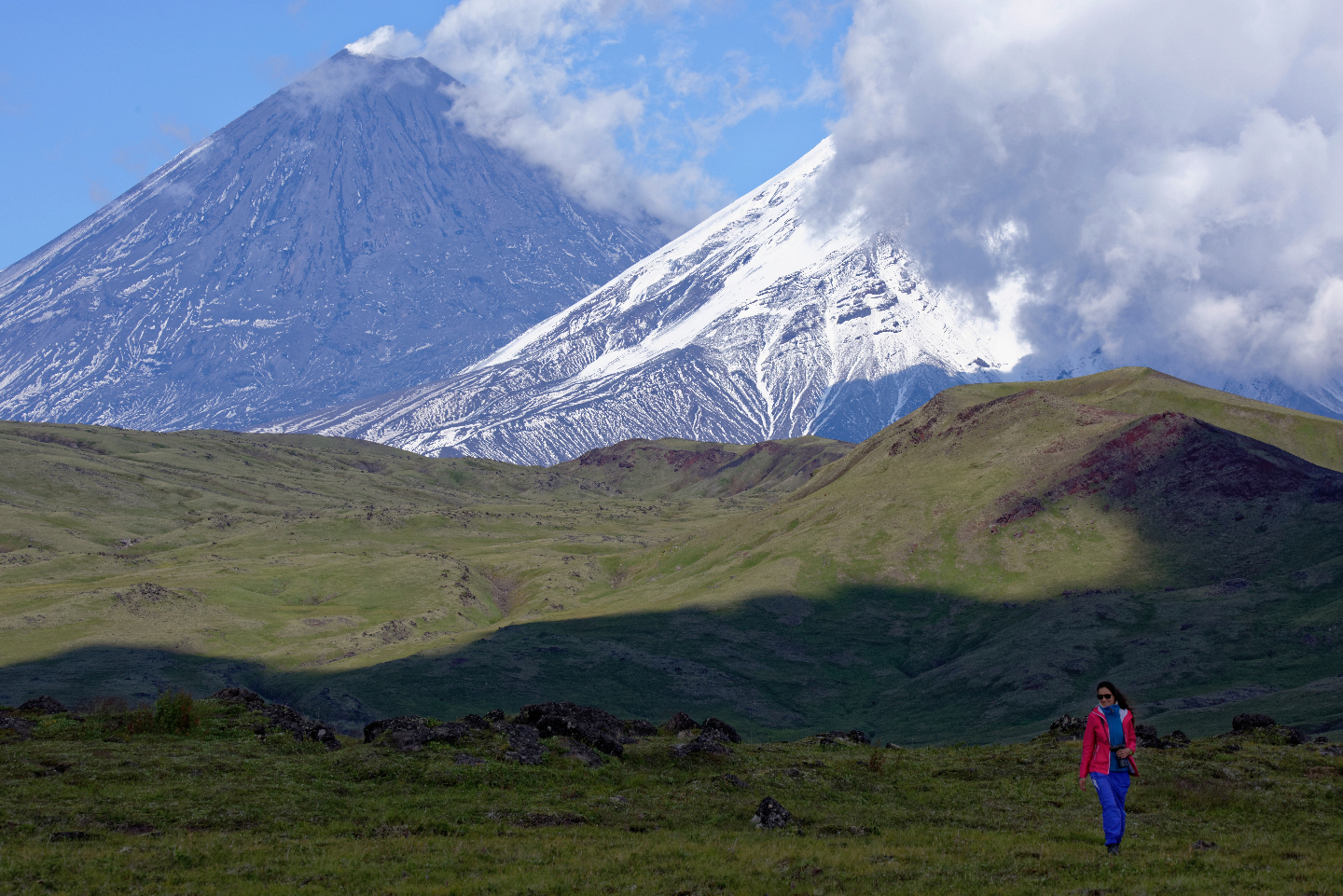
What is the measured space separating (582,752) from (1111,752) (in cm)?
2444

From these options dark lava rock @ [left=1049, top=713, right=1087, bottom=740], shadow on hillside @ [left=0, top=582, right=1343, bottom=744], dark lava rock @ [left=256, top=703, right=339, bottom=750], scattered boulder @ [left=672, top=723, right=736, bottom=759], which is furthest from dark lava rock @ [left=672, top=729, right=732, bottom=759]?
shadow on hillside @ [left=0, top=582, right=1343, bottom=744]

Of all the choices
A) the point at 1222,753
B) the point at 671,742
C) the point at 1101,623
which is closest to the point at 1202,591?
the point at 1101,623

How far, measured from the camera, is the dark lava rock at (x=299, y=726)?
1991 inches

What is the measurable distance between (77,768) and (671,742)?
84.3 feet

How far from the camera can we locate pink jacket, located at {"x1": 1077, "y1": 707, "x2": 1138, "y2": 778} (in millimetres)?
26891

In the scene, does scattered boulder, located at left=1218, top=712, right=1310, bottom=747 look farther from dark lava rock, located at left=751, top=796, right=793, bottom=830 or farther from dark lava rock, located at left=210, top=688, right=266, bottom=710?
dark lava rock, located at left=210, top=688, right=266, bottom=710

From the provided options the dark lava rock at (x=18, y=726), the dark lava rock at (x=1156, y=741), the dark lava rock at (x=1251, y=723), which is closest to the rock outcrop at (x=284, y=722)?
the dark lava rock at (x=18, y=726)

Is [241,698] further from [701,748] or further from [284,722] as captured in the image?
[701,748]

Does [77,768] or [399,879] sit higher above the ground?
[77,768]

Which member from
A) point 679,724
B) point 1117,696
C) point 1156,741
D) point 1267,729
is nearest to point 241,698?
point 679,724

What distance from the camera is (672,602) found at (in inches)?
7835

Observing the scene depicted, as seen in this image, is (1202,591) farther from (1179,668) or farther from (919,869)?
(919,869)

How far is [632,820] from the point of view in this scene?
115 feet

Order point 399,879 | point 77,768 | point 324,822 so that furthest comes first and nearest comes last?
1. point 77,768
2. point 324,822
3. point 399,879
